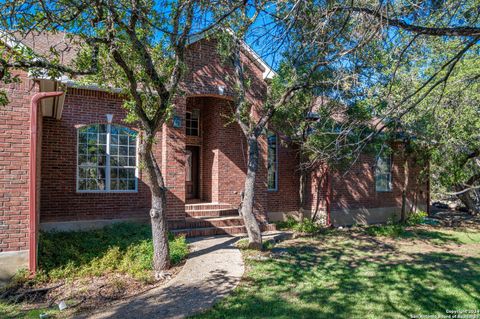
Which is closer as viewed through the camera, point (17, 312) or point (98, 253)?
point (17, 312)

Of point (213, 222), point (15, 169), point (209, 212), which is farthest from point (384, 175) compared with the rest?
point (15, 169)

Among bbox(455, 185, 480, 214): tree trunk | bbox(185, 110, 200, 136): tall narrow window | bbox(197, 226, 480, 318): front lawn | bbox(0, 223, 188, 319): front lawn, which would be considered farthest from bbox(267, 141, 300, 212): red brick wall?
bbox(455, 185, 480, 214): tree trunk

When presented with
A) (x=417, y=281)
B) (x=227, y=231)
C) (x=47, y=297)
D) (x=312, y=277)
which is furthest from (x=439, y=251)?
(x=47, y=297)

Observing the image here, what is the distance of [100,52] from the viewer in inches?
228

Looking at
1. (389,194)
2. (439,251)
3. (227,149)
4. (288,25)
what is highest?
(288,25)

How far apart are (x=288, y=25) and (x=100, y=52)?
348cm

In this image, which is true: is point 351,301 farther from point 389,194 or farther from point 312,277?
point 389,194

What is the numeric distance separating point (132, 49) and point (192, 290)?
4149 millimetres

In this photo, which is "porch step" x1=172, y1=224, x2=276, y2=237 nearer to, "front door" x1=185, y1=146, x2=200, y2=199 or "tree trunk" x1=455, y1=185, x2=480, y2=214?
"front door" x1=185, y1=146, x2=200, y2=199

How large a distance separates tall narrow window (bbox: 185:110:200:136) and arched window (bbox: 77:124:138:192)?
10.2 feet

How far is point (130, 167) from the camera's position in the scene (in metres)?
10.0

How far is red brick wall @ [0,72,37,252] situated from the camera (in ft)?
20.0

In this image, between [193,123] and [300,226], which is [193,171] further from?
[300,226]

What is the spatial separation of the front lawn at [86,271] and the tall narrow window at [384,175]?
11.0 m
